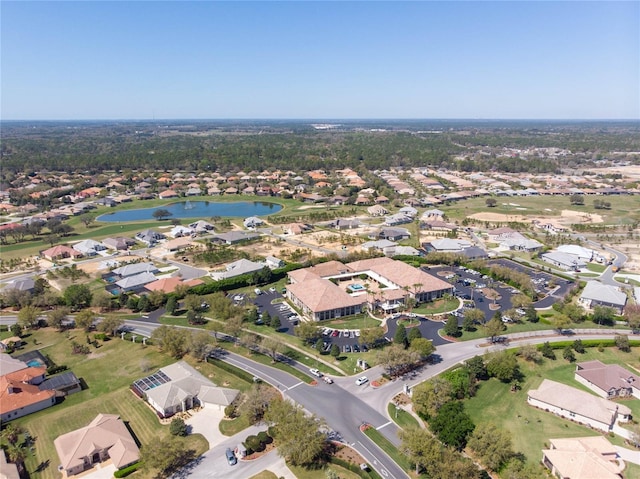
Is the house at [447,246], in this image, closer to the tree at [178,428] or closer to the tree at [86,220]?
the tree at [178,428]

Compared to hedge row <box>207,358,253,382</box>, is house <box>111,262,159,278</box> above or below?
above

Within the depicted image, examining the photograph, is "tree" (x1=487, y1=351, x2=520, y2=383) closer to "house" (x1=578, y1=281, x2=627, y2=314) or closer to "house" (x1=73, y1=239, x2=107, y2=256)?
"house" (x1=578, y1=281, x2=627, y2=314)

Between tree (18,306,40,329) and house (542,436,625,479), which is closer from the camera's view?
house (542,436,625,479)

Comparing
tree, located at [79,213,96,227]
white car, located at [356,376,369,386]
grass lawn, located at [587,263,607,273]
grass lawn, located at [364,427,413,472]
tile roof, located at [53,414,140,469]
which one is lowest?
grass lawn, located at [364,427,413,472]

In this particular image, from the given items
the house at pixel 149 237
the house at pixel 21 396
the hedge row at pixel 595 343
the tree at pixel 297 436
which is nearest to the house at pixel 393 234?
the hedge row at pixel 595 343

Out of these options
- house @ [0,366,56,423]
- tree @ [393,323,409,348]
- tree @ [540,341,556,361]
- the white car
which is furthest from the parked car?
tree @ [540,341,556,361]

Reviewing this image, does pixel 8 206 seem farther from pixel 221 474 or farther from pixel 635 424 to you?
pixel 635 424

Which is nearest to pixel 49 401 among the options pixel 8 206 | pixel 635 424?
pixel 635 424
